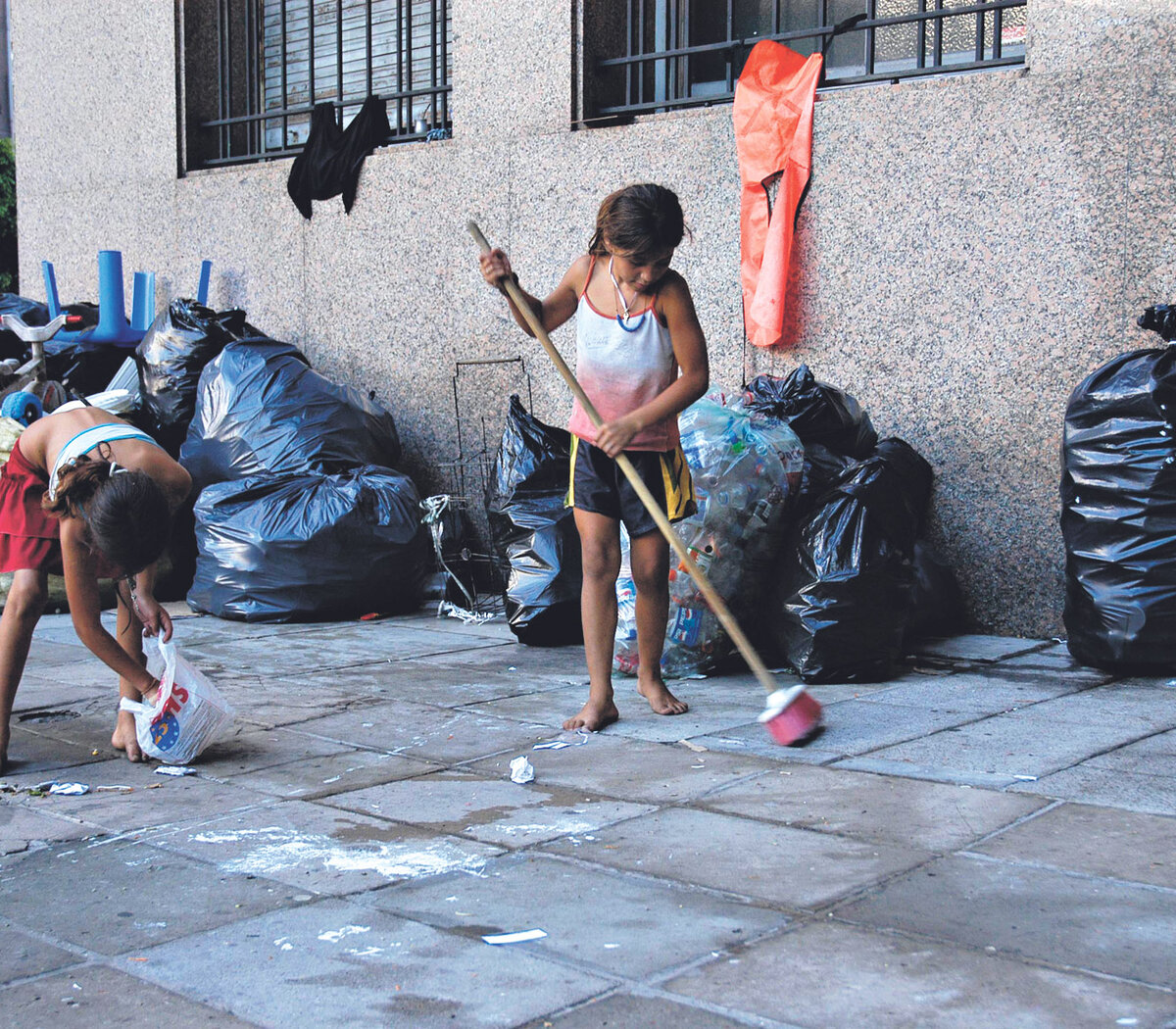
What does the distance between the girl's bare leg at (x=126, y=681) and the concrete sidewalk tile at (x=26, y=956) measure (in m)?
1.21

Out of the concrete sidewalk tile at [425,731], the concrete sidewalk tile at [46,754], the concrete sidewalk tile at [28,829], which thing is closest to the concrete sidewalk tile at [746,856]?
the concrete sidewalk tile at [425,731]

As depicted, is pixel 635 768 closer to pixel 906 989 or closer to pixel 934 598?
pixel 906 989

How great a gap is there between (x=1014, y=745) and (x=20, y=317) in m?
6.54

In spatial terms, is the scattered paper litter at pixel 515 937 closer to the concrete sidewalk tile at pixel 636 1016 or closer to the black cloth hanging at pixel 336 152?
the concrete sidewalk tile at pixel 636 1016

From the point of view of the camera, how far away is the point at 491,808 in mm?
3023

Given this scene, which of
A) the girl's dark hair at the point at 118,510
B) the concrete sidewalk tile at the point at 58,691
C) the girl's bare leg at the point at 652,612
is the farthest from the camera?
the concrete sidewalk tile at the point at 58,691

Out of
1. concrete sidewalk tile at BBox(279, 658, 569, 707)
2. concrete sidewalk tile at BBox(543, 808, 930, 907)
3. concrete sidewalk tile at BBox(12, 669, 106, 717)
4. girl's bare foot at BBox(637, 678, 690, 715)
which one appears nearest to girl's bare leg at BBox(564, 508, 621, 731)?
girl's bare foot at BBox(637, 678, 690, 715)

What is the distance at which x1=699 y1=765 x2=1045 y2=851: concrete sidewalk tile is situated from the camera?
2.78 meters

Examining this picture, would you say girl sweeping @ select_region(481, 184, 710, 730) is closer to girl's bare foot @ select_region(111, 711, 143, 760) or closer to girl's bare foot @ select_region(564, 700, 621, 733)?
girl's bare foot @ select_region(564, 700, 621, 733)

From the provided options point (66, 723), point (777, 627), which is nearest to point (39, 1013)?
point (66, 723)

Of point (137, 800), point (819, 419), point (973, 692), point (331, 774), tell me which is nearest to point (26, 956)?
point (137, 800)

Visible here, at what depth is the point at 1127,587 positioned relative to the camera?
426 cm

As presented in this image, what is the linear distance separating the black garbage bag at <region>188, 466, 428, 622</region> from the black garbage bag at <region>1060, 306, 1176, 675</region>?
297 centimetres

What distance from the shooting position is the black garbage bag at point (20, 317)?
782cm
